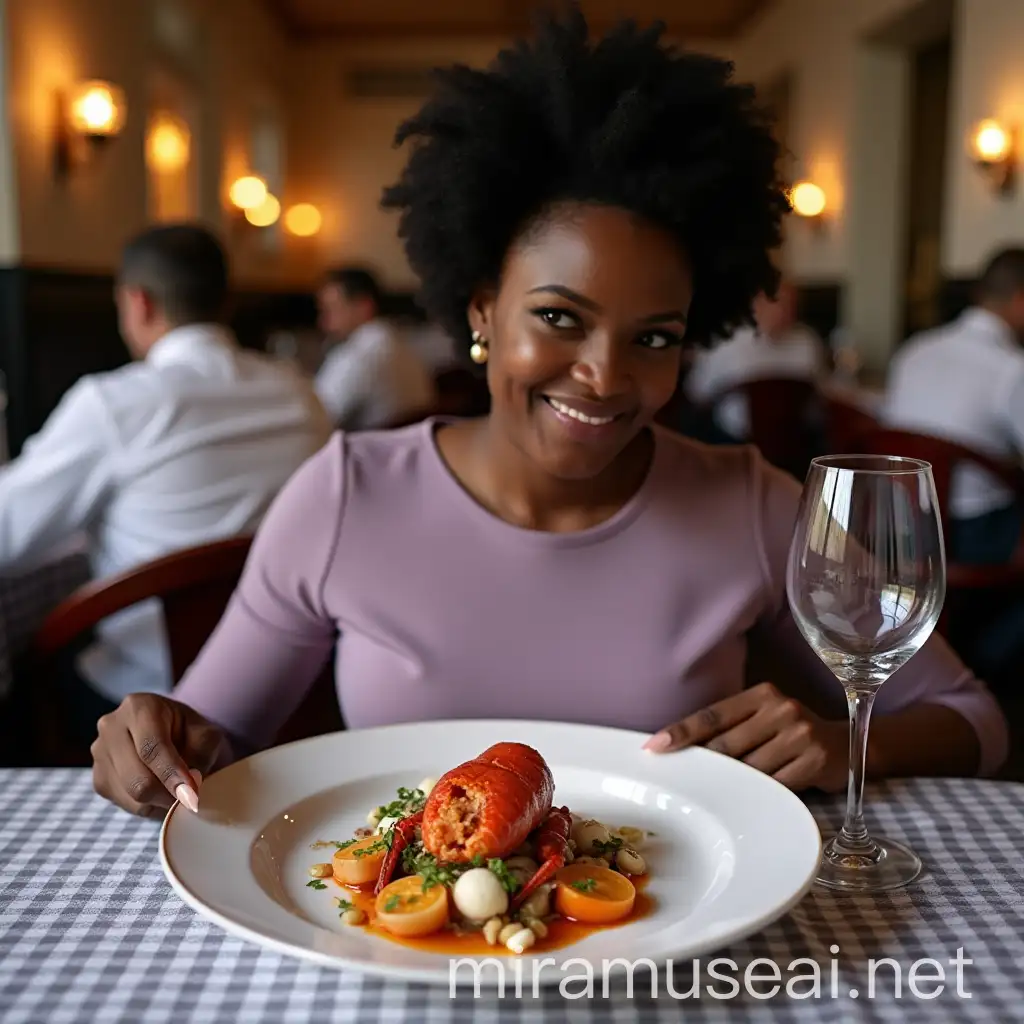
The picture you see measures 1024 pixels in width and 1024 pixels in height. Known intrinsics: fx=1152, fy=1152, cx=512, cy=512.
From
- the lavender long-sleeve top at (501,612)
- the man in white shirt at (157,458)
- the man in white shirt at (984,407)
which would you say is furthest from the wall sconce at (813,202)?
the lavender long-sleeve top at (501,612)

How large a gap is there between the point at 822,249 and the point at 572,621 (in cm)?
809

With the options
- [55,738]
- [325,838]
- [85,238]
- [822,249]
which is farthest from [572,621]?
[822,249]

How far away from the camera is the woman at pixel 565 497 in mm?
1219

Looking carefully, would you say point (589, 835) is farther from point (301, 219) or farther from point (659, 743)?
point (301, 219)

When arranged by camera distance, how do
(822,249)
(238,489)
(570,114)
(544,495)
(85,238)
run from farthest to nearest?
(822,249), (85,238), (238,489), (544,495), (570,114)

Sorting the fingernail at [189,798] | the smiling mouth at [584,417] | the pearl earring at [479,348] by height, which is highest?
the pearl earring at [479,348]

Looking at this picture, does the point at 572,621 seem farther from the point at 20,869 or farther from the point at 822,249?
the point at 822,249

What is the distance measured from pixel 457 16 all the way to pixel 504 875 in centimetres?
1013

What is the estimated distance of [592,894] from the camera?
2.57 feet

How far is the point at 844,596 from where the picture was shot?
83 centimetres

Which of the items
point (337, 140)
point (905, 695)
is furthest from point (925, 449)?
point (337, 140)

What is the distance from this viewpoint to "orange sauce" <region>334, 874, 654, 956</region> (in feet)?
2.40

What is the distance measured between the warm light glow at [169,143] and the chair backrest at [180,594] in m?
6.56

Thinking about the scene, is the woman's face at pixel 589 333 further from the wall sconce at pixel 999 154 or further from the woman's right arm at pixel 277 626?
the wall sconce at pixel 999 154
